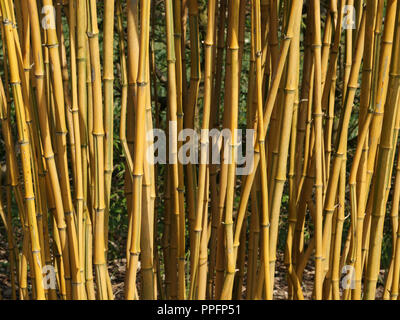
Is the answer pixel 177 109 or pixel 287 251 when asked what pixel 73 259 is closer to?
pixel 177 109

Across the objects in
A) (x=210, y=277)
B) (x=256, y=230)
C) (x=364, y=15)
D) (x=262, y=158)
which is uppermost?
(x=364, y=15)

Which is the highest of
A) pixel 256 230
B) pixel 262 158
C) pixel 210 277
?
pixel 262 158

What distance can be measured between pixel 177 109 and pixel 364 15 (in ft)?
1.12

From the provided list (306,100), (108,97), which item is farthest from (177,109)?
A: (306,100)

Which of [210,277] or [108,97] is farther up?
[108,97]

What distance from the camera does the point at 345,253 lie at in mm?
957

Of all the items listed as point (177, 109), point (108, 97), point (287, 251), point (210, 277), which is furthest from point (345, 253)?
point (108, 97)

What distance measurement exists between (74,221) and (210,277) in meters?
0.33

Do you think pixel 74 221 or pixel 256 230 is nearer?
pixel 74 221

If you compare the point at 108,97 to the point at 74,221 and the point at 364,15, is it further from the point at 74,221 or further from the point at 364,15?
the point at 364,15

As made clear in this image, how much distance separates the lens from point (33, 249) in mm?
778
